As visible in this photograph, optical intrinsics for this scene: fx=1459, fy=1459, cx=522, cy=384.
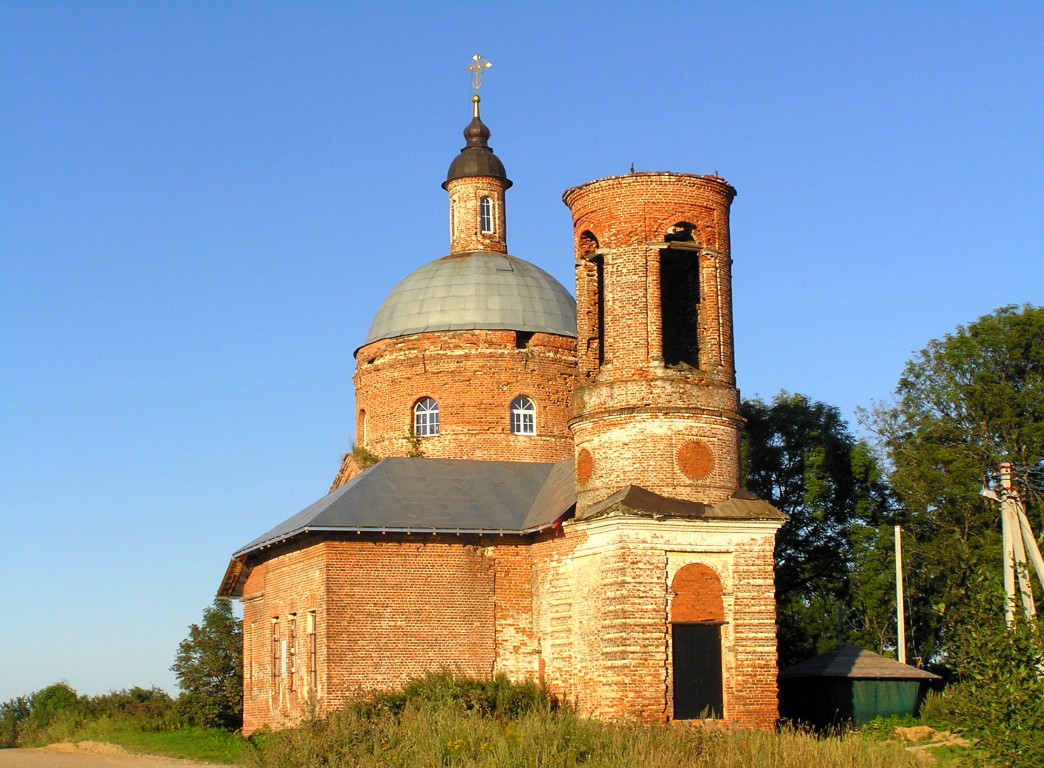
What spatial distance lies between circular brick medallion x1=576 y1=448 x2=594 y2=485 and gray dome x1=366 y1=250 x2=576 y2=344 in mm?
6843

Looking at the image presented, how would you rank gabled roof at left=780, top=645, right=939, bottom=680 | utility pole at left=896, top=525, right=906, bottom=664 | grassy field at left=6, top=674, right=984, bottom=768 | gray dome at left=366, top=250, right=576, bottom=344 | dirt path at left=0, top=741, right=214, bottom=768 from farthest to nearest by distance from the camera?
1. gray dome at left=366, top=250, right=576, bottom=344
2. utility pole at left=896, top=525, right=906, bottom=664
3. gabled roof at left=780, top=645, right=939, bottom=680
4. dirt path at left=0, top=741, right=214, bottom=768
5. grassy field at left=6, top=674, right=984, bottom=768

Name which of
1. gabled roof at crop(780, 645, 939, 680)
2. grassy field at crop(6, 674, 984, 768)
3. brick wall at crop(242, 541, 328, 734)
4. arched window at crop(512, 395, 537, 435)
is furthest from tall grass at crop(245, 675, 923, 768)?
arched window at crop(512, 395, 537, 435)

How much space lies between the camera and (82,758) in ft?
82.0

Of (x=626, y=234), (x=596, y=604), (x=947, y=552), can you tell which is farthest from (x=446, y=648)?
(x=947, y=552)

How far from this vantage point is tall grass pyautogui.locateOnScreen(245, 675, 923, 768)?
15.2 metres

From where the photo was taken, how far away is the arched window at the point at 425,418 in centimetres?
2862

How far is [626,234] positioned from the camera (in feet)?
72.5

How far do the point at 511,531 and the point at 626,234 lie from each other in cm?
529

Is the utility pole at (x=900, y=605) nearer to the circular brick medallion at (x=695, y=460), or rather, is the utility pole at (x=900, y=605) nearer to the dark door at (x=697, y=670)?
the dark door at (x=697, y=670)

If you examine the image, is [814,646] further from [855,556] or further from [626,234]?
[626,234]

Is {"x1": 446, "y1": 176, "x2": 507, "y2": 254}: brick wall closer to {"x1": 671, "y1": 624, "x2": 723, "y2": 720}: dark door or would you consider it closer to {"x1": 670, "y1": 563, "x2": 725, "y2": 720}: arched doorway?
{"x1": 670, "y1": 563, "x2": 725, "y2": 720}: arched doorway

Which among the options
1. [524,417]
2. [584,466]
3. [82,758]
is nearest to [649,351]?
[584,466]

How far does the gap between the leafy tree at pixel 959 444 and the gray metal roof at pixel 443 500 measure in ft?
34.2

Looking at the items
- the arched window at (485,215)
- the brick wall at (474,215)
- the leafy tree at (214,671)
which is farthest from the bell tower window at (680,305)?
the leafy tree at (214,671)
